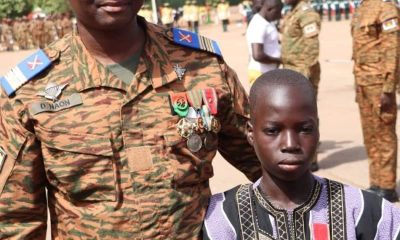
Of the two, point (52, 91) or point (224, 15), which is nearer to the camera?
point (52, 91)

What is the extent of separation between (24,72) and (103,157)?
352mm

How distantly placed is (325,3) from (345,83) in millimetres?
20284

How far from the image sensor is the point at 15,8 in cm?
4122

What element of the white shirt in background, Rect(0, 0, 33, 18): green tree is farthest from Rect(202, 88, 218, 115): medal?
Rect(0, 0, 33, 18): green tree

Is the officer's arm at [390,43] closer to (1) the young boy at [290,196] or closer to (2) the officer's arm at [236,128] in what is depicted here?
(2) the officer's arm at [236,128]

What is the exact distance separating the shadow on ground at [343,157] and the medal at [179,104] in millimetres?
4448

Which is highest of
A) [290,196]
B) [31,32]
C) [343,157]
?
[290,196]

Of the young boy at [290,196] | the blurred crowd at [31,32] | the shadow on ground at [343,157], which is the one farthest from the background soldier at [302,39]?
the blurred crowd at [31,32]

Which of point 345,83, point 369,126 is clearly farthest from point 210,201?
point 345,83

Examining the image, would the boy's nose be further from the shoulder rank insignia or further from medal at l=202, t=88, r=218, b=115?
the shoulder rank insignia

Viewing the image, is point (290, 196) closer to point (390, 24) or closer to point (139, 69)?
point (139, 69)

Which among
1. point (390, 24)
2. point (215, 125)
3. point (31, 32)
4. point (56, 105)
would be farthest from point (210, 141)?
point (31, 32)

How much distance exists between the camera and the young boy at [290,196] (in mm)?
1729

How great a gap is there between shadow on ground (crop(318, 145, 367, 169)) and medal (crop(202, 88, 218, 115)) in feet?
14.5
